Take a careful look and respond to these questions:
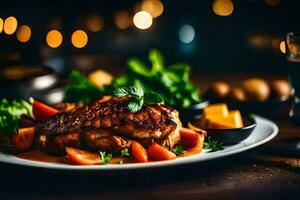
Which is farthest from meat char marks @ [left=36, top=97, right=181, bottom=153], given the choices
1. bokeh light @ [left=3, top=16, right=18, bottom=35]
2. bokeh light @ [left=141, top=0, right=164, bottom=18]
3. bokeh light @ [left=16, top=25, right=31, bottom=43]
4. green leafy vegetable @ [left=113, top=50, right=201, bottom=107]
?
bokeh light @ [left=16, top=25, right=31, bottom=43]

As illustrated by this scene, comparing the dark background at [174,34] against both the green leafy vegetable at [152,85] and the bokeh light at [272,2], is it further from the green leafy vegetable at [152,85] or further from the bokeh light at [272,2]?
the green leafy vegetable at [152,85]

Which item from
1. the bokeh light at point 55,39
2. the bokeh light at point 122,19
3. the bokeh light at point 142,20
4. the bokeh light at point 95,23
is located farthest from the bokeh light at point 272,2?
the bokeh light at point 55,39

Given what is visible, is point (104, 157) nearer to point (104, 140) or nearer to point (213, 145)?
point (104, 140)

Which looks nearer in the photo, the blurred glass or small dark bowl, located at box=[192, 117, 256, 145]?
small dark bowl, located at box=[192, 117, 256, 145]

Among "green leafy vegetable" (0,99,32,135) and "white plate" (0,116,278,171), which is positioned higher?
"green leafy vegetable" (0,99,32,135)

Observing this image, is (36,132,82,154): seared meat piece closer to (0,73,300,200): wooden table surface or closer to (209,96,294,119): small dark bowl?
(0,73,300,200): wooden table surface

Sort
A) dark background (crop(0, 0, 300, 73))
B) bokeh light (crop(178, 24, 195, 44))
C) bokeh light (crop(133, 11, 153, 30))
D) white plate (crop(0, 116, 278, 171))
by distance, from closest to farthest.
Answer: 1. white plate (crop(0, 116, 278, 171))
2. dark background (crop(0, 0, 300, 73))
3. bokeh light (crop(178, 24, 195, 44))
4. bokeh light (crop(133, 11, 153, 30))
